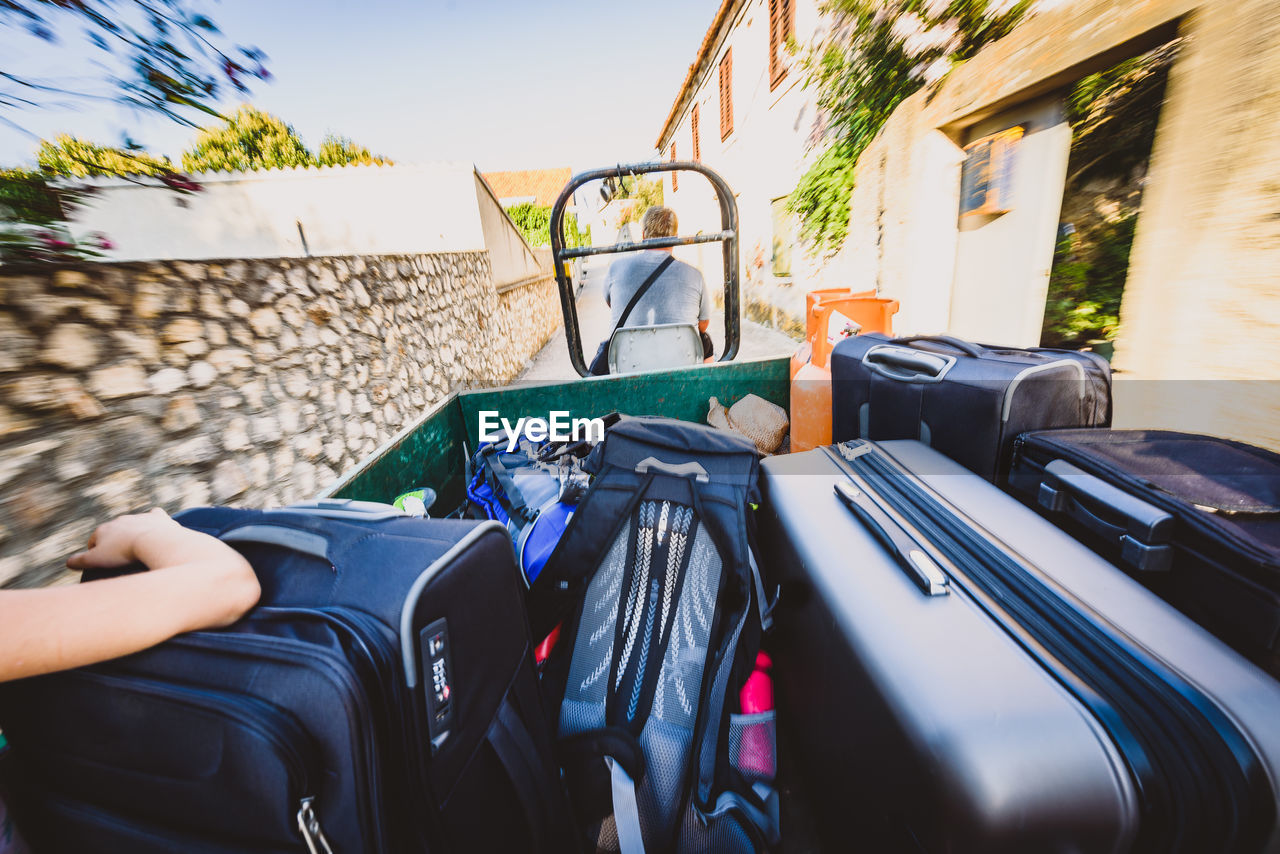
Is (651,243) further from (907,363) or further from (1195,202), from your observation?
(1195,202)

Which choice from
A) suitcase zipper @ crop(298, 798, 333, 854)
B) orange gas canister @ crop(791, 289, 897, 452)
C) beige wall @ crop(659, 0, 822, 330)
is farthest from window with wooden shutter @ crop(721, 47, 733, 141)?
suitcase zipper @ crop(298, 798, 333, 854)

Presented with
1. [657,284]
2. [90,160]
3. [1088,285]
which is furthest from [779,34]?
[90,160]

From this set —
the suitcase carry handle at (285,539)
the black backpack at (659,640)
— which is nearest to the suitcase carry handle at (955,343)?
the black backpack at (659,640)

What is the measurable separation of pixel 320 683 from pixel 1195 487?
1.47m

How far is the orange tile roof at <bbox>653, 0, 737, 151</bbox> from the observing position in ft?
29.5

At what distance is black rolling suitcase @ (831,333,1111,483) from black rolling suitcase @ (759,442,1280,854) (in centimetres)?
18

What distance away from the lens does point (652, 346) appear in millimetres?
2742

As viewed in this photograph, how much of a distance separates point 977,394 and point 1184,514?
502 mm

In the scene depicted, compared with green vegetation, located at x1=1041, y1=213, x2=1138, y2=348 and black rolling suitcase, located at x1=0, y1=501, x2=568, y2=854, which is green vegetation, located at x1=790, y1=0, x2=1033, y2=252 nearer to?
green vegetation, located at x1=1041, y1=213, x2=1138, y2=348

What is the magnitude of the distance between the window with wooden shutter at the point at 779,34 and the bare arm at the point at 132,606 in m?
8.74

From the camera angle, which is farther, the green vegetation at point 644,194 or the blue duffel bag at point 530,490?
the green vegetation at point 644,194

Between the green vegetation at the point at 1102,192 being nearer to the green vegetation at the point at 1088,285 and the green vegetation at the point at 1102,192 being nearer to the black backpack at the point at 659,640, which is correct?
the green vegetation at the point at 1088,285

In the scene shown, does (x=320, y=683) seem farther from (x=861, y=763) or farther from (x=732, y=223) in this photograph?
(x=732, y=223)

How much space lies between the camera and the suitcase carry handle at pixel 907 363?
1315 millimetres
